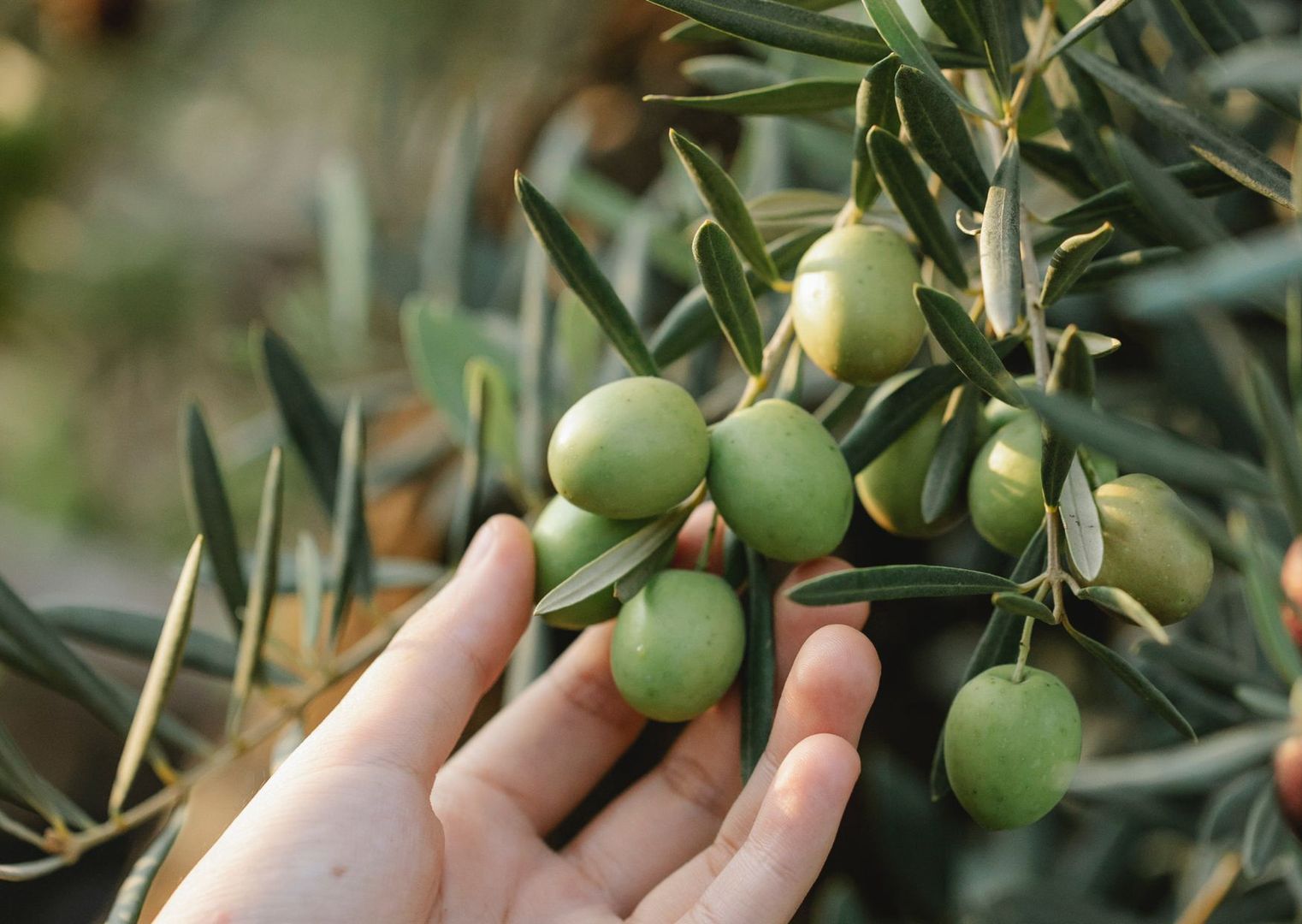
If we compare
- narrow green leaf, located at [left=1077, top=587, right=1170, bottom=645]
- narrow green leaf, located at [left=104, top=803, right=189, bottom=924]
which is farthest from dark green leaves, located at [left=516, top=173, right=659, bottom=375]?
narrow green leaf, located at [left=104, top=803, right=189, bottom=924]

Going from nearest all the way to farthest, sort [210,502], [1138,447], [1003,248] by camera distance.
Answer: [1138,447], [1003,248], [210,502]

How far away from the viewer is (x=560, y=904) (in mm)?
906

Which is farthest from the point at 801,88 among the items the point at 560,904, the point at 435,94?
the point at 435,94

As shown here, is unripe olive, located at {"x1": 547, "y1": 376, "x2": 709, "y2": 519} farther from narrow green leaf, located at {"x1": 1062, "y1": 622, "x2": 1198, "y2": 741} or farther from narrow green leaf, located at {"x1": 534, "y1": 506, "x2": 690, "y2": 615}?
narrow green leaf, located at {"x1": 1062, "y1": 622, "x2": 1198, "y2": 741}

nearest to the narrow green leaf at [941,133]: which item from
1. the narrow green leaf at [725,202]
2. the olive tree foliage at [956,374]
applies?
the olive tree foliage at [956,374]

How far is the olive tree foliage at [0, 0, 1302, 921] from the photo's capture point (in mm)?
520

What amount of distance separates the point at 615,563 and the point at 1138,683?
31cm

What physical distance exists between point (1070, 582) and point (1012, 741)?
0.09 meters

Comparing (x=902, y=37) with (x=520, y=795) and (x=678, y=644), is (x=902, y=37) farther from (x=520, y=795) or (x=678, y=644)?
(x=520, y=795)

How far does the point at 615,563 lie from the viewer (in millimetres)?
646

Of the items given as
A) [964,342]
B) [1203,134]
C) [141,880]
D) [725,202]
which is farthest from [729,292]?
[141,880]

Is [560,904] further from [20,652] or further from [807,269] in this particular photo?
[807,269]

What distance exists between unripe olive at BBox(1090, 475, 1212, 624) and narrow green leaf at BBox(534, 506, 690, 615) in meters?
0.27

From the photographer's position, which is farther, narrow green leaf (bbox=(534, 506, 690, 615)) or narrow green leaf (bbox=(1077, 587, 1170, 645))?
narrow green leaf (bbox=(534, 506, 690, 615))
